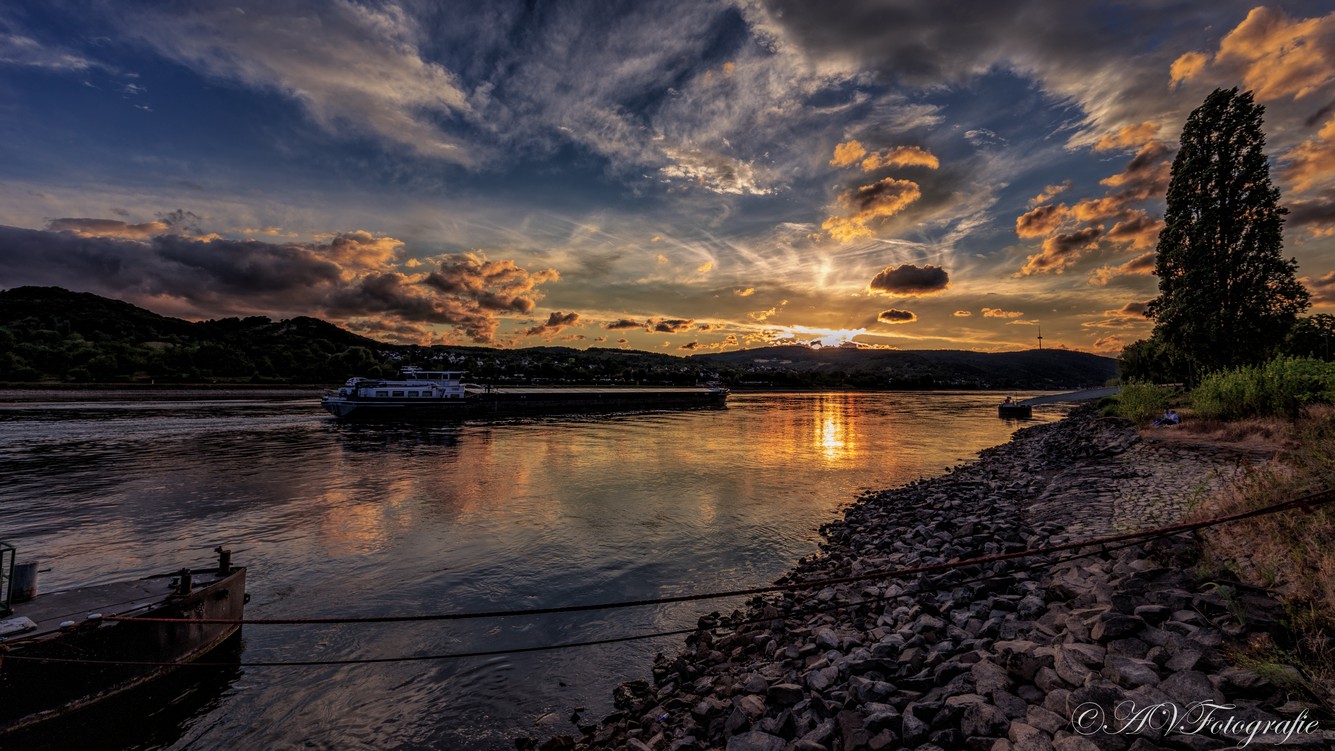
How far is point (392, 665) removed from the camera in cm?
1046

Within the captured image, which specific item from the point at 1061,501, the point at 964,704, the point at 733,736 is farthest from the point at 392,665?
the point at 1061,501

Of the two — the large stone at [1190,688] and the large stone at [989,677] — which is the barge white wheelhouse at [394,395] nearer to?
the large stone at [989,677]

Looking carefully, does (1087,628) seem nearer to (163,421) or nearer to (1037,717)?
(1037,717)

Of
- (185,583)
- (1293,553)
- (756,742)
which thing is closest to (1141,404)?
(1293,553)

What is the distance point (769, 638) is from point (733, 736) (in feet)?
11.5

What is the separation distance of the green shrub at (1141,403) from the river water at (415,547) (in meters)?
11.6

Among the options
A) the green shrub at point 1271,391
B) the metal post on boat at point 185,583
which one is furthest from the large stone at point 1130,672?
the green shrub at point 1271,391

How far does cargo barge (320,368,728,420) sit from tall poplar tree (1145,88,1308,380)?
235 feet

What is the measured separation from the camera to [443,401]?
71.7 metres

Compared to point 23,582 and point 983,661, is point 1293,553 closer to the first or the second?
point 983,661

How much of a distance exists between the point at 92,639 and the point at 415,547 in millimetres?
9163

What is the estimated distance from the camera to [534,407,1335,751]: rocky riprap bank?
5074mm

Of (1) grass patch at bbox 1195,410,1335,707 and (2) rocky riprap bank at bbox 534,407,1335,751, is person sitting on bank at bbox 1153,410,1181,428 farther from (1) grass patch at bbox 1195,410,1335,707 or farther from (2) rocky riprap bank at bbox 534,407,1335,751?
(1) grass patch at bbox 1195,410,1335,707

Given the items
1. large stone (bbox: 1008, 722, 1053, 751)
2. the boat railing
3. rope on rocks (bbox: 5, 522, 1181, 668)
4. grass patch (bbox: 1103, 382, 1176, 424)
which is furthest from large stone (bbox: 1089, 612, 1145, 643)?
grass patch (bbox: 1103, 382, 1176, 424)
